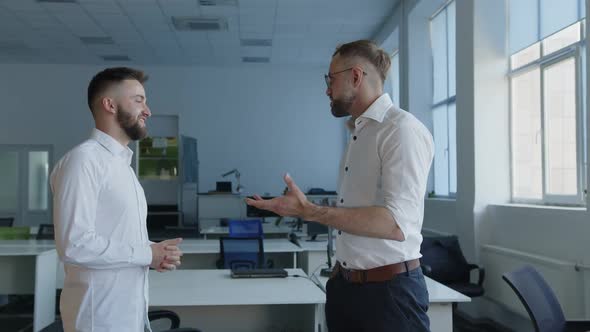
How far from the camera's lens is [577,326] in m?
3.00

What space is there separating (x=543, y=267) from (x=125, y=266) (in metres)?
3.39

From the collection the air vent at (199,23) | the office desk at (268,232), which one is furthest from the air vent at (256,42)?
the office desk at (268,232)

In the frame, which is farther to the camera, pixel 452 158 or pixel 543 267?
pixel 452 158

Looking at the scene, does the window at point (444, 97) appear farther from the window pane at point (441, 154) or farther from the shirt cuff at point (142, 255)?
the shirt cuff at point (142, 255)

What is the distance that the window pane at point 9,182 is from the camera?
12.8 meters

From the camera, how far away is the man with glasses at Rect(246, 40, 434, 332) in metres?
1.86

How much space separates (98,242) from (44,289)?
357cm

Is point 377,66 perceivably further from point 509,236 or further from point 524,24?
point 524,24

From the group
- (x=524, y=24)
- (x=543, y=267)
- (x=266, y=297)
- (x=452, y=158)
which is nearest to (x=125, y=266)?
(x=266, y=297)

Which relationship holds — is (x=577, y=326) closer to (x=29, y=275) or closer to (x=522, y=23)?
(x=522, y=23)

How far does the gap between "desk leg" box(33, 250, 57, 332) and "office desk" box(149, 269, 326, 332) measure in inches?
60.5

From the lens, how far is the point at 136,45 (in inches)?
438

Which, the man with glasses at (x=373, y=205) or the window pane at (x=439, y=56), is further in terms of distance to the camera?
the window pane at (x=439, y=56)

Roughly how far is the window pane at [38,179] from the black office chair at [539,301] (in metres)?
11.8
